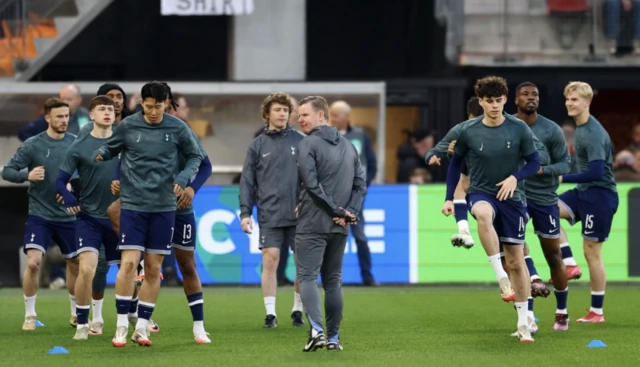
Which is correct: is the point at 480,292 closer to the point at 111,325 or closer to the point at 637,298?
the point at 637,298

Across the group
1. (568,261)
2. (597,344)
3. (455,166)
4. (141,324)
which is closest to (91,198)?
(141,324)

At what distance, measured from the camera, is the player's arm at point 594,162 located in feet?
43.0

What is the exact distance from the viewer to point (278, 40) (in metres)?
24.0

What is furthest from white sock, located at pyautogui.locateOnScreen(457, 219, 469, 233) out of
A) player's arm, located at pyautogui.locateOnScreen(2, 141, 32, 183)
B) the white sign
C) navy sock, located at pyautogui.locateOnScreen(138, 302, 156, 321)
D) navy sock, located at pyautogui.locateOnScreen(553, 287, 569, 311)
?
the white sign

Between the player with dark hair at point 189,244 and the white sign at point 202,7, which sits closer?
the player with dark hair at point 189,244

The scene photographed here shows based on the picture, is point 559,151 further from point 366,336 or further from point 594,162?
point 366,336

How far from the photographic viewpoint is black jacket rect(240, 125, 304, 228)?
13.7 m

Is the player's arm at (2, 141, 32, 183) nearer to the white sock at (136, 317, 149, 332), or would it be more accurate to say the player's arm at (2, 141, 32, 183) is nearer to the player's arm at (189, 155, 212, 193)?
the player's arm at (189, 155, 212, 193)

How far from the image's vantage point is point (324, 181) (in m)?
10.9

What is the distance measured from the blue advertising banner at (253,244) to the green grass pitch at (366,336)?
165cm

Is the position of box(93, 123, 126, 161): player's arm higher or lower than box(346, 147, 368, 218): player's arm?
higher

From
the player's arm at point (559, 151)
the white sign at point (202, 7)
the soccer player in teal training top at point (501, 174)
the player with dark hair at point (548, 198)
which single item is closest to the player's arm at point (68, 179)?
the soccer player in teal training top at point (501, 174)

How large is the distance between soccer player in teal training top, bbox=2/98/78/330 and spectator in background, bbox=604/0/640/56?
41.9 feet

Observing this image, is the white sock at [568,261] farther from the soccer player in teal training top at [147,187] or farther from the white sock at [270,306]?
the soccer player in teal training top at [147,187]
